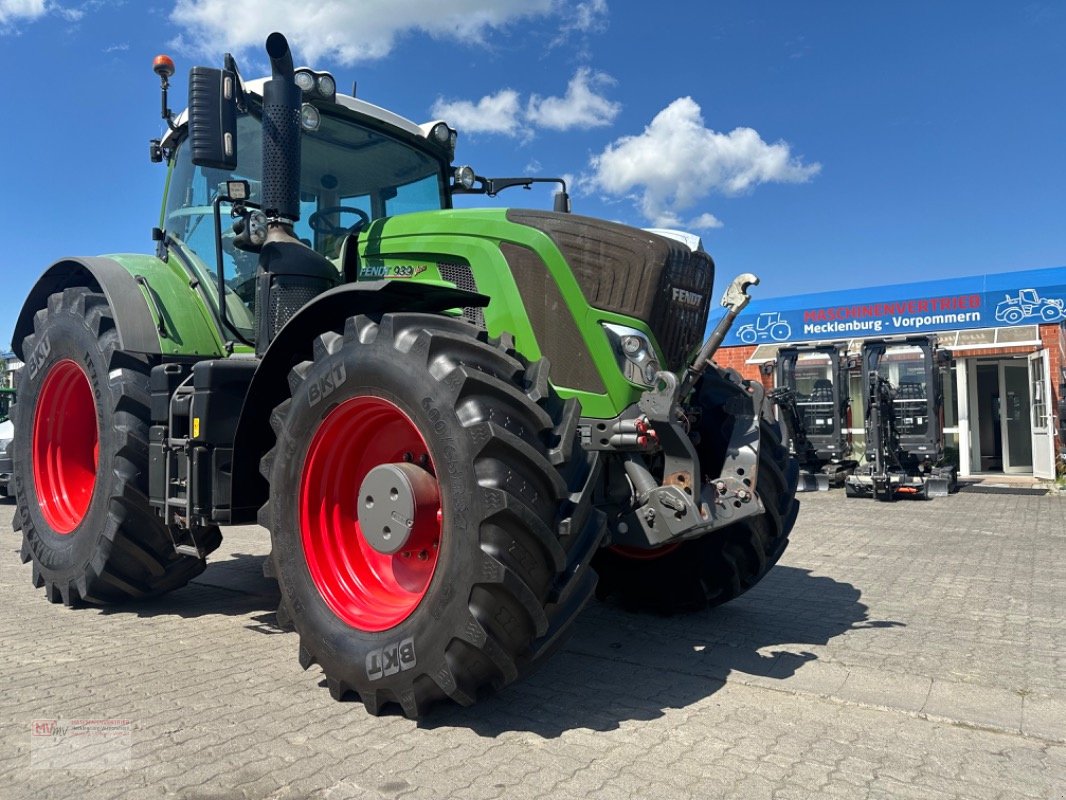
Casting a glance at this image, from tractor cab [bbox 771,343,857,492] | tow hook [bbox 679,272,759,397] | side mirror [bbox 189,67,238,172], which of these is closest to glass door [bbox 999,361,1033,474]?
tractor cab [bbox 771,343,857,492]

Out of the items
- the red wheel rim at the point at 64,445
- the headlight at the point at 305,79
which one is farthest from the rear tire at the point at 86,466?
the headlight at the point at 305,79

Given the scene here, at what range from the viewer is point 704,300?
4320 millimetres

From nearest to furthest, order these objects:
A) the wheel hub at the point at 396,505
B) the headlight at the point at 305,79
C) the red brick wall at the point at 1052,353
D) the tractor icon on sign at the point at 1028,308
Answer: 1. the wheel hub at the point at 396,505
2. the headlight at the point at 305,79
3. the red brick wall at the point at 1052,353
4. the tractor icon on sign at the point at 1028,308

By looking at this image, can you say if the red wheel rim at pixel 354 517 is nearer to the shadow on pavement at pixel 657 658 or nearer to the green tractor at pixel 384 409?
the green tractor at pixel 384 409

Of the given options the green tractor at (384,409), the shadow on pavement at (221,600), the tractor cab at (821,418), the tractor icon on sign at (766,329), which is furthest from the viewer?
the tractor icon on sign at (766,329)

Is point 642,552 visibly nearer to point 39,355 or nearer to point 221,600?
point 221,600

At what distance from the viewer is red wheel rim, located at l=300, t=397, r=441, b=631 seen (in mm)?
3564

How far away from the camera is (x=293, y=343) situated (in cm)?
397

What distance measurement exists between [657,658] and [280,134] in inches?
132

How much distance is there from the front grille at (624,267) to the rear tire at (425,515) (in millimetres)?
734

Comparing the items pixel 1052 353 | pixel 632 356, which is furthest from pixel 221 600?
pixel 1052 353

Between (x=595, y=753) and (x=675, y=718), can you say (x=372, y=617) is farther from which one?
(x=675, y=718)

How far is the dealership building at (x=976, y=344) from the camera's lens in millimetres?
15914

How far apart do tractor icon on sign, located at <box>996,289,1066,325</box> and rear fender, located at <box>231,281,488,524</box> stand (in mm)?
15936
